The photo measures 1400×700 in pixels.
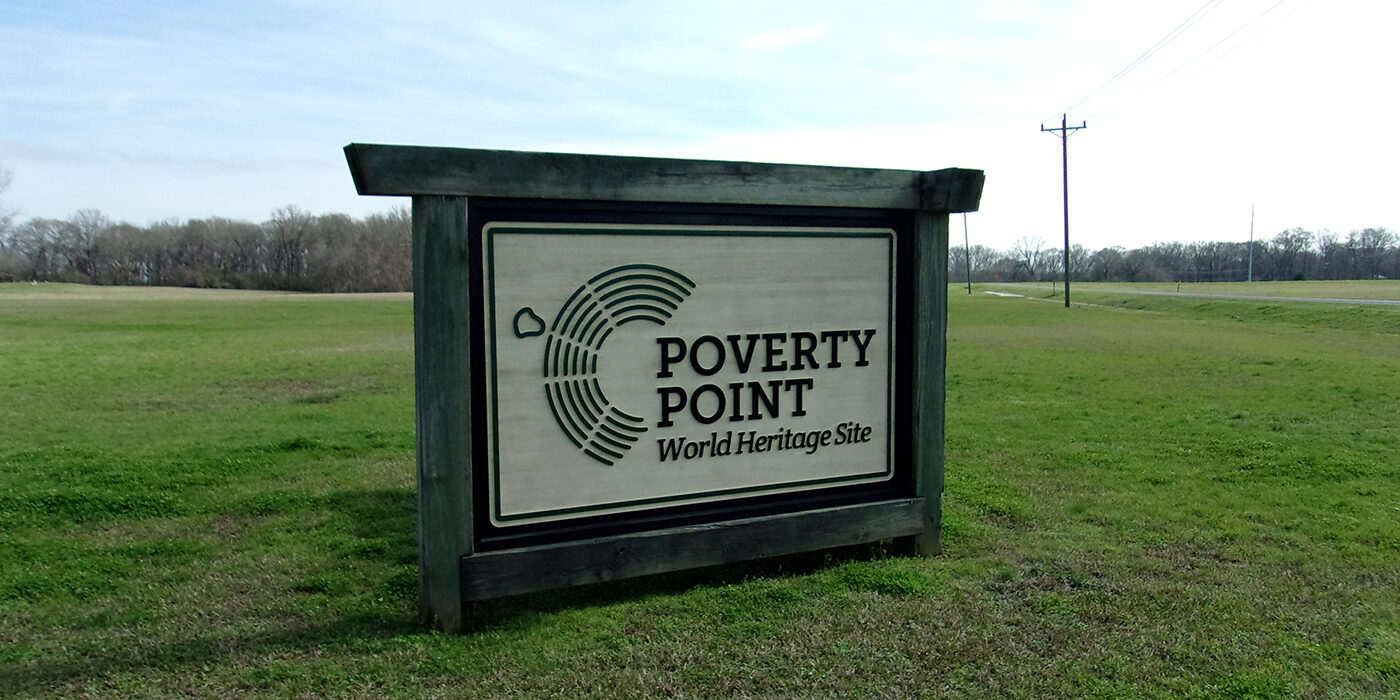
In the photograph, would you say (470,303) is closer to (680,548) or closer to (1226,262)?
(680,548)

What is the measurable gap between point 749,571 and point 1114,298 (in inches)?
2261

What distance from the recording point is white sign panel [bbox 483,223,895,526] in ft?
14.8

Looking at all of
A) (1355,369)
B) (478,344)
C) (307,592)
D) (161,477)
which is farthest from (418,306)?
(1355,369)

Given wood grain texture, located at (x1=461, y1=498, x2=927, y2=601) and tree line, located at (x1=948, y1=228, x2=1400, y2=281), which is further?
tree line, located at (x1=948, y1=228, x2=1400, y2=281)

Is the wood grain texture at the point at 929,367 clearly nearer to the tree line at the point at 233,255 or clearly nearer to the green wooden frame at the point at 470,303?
the green wooden frame at the point at 470,303

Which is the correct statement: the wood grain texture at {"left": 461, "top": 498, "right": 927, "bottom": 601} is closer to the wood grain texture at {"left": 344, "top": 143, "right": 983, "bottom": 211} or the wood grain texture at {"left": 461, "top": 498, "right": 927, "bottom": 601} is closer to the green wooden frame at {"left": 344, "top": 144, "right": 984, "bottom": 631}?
the green wooden frame at {"left": 344, "top": 144, "right": 984, "bottom": 631}

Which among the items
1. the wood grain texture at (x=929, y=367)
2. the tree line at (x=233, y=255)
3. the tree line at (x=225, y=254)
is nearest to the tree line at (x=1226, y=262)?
the tree line at (x=233, y=255)

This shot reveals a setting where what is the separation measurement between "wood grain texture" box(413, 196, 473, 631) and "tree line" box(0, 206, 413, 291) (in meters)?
90.0

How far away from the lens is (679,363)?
4.86 m

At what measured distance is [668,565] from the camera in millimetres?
4797

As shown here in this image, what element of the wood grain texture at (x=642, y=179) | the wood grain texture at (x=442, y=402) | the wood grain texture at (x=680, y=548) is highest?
the wood grain texture at (x=642, y=179)

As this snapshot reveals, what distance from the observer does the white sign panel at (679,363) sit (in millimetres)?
4496

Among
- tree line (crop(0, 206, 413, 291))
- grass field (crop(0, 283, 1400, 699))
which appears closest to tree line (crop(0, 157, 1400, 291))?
tree line (crop(0, 206, 413, 291))

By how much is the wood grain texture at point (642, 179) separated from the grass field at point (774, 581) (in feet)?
6.42
